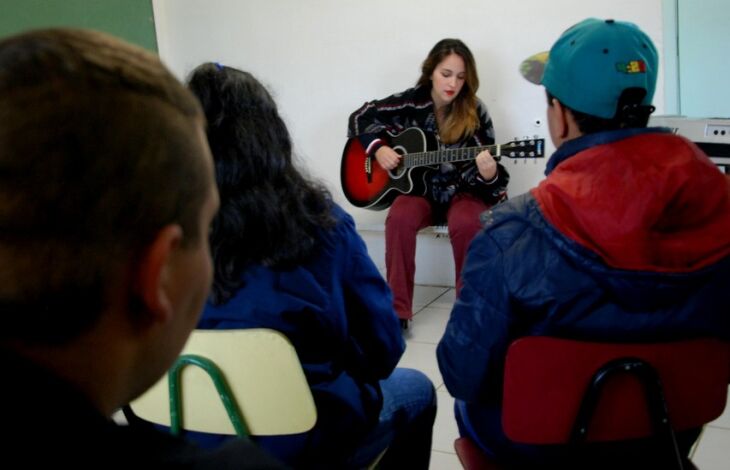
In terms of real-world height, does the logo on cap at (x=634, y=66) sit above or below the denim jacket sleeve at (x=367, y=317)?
above

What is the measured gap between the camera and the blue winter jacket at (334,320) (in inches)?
46.3

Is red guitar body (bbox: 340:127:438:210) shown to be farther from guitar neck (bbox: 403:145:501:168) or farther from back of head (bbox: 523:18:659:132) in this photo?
back of head (bbox: 523:18:659:132)

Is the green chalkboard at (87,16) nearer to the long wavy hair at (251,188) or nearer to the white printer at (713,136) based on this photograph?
the long wavy hair at (251,188)

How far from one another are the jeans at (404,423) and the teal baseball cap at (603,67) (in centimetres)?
68

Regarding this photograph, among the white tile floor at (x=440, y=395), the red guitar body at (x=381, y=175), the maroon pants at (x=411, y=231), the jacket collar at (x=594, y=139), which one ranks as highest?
the jacket collar at (x=594, y=139)

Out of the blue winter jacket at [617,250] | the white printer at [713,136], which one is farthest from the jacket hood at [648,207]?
the white printer at [713,136]

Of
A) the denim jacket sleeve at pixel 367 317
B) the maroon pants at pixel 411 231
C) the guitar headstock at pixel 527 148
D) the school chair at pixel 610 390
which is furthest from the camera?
the maroon pants at pixel 411 231

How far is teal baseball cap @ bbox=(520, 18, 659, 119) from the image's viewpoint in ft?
4.04

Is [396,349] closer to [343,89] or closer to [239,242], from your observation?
[239,242]

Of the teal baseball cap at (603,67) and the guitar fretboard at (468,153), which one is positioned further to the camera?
the guitar fretboard at (468,153)

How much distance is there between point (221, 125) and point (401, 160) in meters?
2.25

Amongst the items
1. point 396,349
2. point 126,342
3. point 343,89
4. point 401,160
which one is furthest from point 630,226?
point 343,89

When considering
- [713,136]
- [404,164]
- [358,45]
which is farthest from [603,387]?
[358,45]

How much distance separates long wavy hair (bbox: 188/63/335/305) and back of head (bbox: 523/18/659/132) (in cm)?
51
